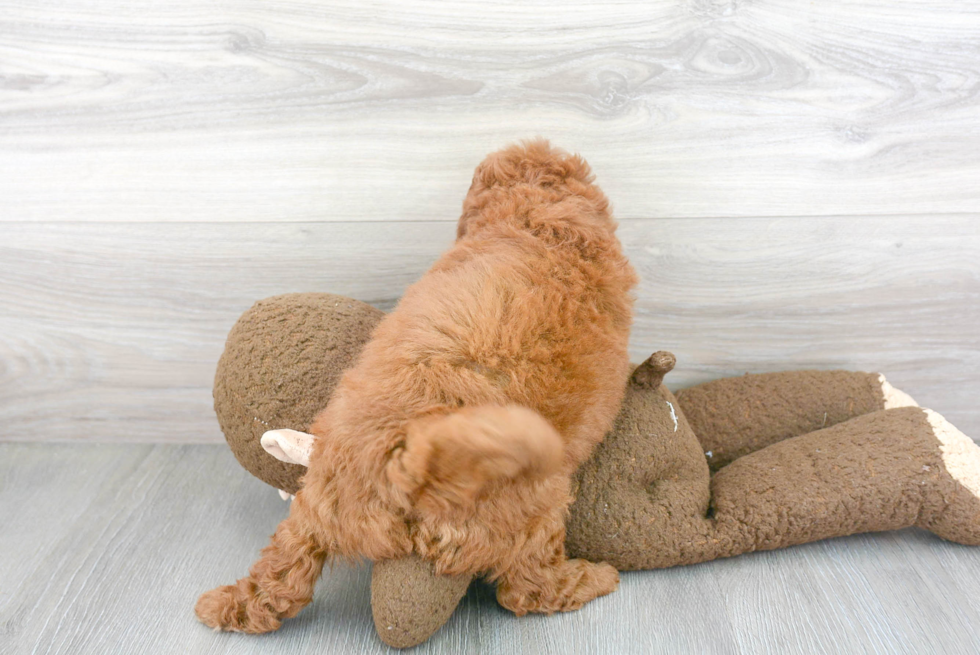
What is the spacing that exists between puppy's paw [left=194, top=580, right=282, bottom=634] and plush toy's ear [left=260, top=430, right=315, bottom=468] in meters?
0.16

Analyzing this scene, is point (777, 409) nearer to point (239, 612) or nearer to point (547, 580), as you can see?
point (547, 580)

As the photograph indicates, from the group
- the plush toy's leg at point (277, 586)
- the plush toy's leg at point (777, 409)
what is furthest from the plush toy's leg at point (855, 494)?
the plush toy's leg at point (277, 586)

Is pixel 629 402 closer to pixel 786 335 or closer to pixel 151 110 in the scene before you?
pixel 786 335

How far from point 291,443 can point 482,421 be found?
323mm

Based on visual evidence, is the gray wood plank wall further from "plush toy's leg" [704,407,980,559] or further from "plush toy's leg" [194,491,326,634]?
"plush toy's leg" [194,491,326,634]

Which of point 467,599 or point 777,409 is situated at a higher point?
point 777,409

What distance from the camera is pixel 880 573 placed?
3.14ft

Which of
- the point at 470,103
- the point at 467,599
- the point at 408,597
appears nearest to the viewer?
the point at 408,597

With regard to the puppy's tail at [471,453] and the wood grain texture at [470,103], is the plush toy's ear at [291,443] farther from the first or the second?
the wood grain texture at [470,103]

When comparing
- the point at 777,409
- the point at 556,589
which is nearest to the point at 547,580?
the point at 556,589

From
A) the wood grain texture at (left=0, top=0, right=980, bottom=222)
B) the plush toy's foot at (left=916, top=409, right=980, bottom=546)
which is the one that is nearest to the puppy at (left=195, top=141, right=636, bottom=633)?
the wood grain texture at (left=0, top=0, right=980, bottom=222)

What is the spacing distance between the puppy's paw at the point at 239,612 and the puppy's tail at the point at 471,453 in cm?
28

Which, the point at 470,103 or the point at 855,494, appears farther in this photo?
the point at 470,103

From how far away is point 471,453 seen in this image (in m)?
0.65
